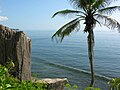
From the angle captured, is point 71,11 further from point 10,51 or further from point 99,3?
point 10,51

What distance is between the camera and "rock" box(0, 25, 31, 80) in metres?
6.56

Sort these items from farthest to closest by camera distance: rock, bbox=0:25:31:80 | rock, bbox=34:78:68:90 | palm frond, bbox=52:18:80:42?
palm frond, bbox=52:18:80:42, rock, bbox=34:78:68:90, rock, bbox=0:25:31:80

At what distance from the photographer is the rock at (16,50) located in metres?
6.56

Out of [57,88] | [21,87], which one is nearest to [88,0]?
[57,88]

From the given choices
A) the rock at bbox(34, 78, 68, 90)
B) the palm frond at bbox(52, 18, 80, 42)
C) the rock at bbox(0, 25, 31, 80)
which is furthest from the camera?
the palm frond at bbox(52, 18, 80, 42)

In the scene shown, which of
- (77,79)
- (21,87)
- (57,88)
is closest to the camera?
(21,87)

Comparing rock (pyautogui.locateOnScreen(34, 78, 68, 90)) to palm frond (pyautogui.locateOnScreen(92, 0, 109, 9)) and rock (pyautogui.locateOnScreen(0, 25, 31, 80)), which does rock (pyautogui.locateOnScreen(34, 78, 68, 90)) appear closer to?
rock (pyautogui.locateOnScreen(0, 25, 31, 80))

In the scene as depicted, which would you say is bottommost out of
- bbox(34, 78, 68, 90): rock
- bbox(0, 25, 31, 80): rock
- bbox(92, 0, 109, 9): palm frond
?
bbox(34, 78, 68, 90): rock

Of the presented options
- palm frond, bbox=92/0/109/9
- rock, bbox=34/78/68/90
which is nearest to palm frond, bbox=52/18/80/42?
palm frond, bbox=92/0/109/9

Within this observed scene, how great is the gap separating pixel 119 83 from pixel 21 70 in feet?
7.82

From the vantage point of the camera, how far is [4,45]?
22.4 ft

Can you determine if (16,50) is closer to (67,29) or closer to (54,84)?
(54,84)

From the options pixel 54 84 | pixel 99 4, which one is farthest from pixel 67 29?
pixel 54 84

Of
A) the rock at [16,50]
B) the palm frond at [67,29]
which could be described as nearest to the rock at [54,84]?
the rock at [16,50]
